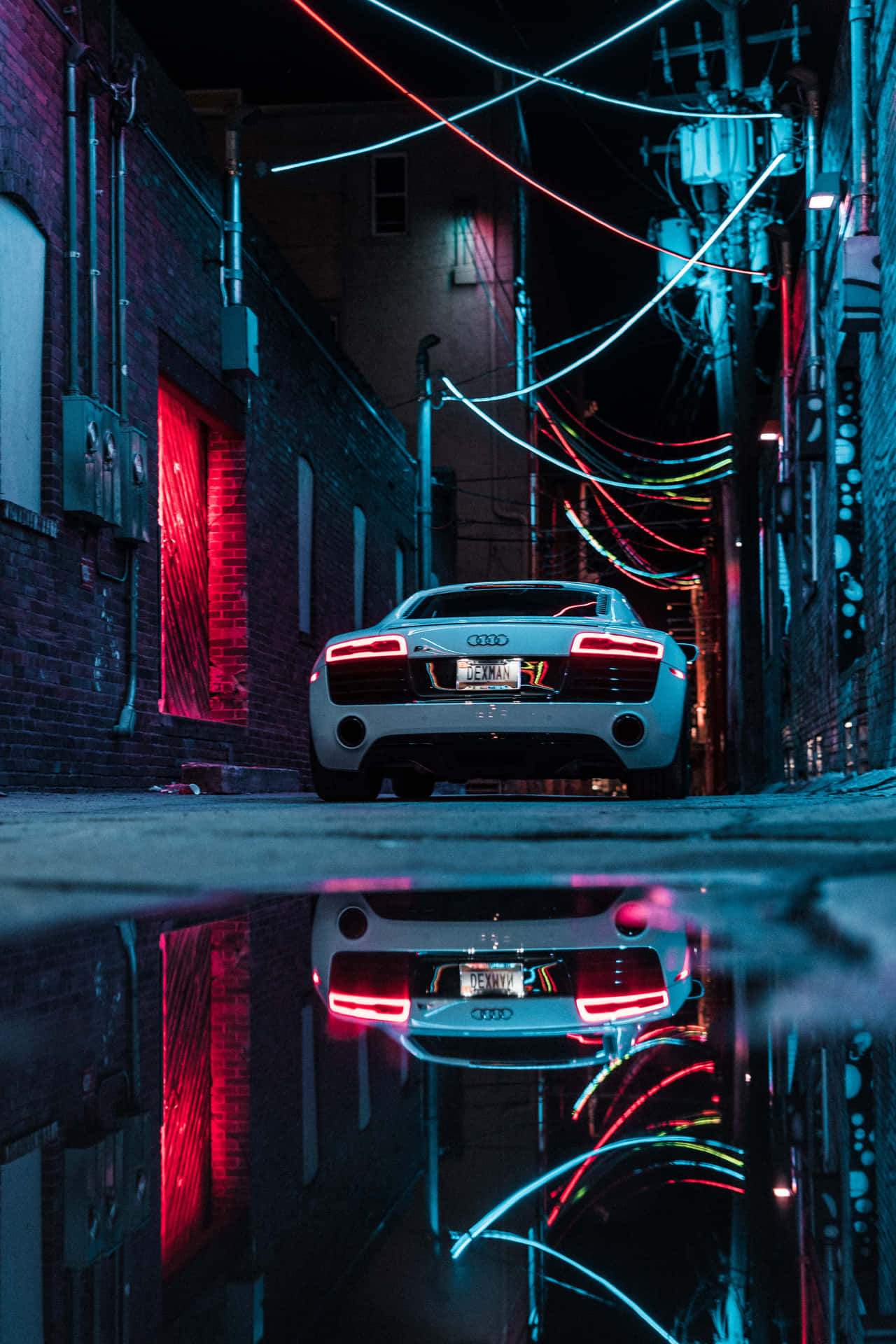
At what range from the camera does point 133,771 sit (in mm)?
10289

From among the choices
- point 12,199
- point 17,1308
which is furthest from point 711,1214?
point 12,199

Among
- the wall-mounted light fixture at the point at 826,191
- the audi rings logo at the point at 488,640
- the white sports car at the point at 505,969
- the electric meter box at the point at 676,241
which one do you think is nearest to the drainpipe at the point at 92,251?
the audi rings logo at the point at 488,640

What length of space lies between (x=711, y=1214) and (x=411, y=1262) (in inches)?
9.1

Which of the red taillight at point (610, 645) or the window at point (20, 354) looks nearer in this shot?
the red taillight at point (610, 645)

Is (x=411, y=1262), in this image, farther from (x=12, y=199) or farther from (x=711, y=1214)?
(x=12, y=199)

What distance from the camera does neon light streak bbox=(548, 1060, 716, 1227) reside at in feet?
3.68

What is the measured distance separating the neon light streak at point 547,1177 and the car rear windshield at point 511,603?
6336 mm

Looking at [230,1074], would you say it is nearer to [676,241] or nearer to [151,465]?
[151,465]

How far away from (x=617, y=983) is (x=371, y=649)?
4.93 m

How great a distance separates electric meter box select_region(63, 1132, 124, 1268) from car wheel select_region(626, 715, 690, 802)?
→ 5.78m

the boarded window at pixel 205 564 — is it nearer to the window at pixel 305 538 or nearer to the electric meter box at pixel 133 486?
the electric meter box at pixel 133 486

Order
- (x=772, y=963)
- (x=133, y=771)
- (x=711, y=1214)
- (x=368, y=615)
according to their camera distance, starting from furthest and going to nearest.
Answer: (x=368, y=615), (x=133, y=771), (x=772, y=963), (x=711, y=1214)

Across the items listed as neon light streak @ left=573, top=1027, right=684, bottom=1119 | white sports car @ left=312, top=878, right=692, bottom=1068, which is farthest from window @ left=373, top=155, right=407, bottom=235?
neon light streak @ left=573, top=1027, right=684, bottom=1119

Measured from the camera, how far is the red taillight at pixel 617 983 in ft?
6.23
